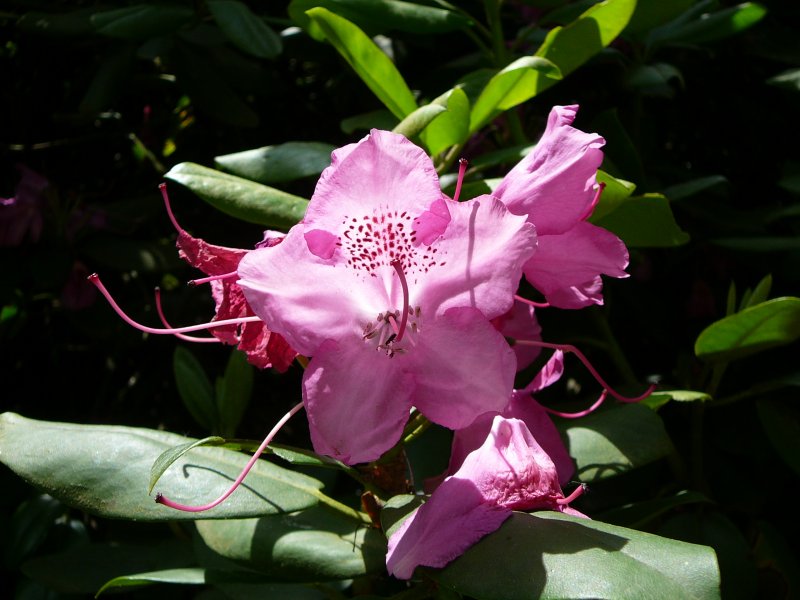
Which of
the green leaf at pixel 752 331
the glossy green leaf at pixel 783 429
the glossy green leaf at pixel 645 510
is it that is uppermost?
the green leaf at pixel 752 331

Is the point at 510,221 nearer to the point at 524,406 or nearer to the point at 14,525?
the point at 524,406

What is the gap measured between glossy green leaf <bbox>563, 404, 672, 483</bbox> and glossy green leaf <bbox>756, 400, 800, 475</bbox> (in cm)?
30

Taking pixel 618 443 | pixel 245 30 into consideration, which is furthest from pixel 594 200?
pixel 245 30

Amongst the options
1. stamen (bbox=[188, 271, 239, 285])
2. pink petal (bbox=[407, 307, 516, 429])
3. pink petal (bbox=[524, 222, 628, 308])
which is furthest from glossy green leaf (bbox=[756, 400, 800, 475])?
stamen (bbox=[188, 271, 239, 285])

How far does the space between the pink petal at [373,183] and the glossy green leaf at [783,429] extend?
64 centimetres

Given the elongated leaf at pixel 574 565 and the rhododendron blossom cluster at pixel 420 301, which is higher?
the rhododendron blossom cluster at pixel 420 301

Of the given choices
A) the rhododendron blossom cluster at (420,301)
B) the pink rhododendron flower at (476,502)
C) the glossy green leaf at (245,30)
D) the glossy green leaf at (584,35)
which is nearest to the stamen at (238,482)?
the rhododendron blossom cluster at (420,301)

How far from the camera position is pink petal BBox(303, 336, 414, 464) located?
62 centimetres

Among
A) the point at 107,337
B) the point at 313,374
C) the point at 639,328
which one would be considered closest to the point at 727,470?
the point at 639,328

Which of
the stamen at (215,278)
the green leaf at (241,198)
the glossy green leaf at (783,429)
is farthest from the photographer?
the glossy green leaf at (783,429)

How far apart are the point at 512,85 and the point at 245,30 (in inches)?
18.5

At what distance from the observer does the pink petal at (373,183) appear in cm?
64

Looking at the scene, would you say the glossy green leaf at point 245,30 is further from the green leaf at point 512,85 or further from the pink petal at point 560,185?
the pink petal at point 560,185

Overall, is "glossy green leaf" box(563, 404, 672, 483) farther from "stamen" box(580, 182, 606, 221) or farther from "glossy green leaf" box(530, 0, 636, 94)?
"glossy green leaf" box(530, 0, 636, 94)
